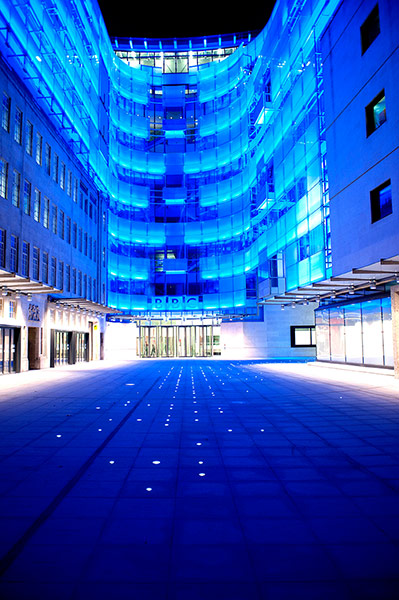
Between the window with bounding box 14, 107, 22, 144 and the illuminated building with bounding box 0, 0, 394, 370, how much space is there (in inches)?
16.4

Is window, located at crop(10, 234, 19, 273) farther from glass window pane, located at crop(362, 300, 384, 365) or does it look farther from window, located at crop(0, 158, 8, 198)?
glass window pane, located at crop(362, 300, 384, 365)

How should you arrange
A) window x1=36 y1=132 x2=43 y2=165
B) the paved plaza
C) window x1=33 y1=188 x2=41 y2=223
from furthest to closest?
window x1=36 y1=132 x2=43 y2=165, window x1=33 y1=188 x2=41 y2=223, the paved plaza

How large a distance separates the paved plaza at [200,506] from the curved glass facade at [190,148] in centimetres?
2074

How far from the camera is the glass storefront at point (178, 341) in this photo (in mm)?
52344

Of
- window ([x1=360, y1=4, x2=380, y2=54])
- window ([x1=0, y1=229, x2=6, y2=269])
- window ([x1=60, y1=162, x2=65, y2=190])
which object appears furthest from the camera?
window ([x1=60, y1=162, x2=65, y2=190])

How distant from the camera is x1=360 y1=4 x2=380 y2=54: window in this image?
19.0m

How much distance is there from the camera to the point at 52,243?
31078mm

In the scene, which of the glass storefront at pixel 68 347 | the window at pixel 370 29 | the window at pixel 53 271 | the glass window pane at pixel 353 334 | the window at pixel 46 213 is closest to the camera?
the window at pixel 370 29

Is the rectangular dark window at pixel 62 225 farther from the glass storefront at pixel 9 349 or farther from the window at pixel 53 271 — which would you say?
the glass storefront at pixel 9 349

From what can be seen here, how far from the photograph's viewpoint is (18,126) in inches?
1002

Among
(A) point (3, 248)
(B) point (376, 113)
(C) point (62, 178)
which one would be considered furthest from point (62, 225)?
(B) point (376, 113)

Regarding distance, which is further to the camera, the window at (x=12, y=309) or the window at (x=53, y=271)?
the window at (x=53, y=271)

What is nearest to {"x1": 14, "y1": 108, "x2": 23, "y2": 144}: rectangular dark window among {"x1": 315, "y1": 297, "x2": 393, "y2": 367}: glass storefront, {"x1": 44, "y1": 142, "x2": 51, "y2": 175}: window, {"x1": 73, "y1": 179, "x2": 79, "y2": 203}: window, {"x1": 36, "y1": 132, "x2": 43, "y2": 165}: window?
{"x1": 36, "y1": 132, "x2": 43, "y2": 165}: window

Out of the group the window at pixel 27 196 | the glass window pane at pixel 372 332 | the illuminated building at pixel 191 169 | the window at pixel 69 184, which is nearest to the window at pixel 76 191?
the illuminated building at pixel 191 169
